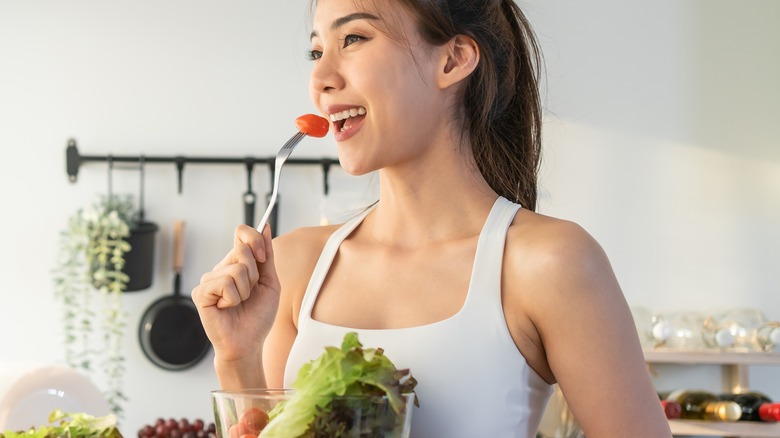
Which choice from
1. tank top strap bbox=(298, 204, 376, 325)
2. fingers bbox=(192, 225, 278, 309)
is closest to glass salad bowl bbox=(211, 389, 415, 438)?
fingers bbox=(192, 225, 278, 309)

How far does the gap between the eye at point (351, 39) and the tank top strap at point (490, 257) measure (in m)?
0.25

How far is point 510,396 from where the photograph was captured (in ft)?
3.28

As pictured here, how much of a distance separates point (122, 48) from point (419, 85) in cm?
240

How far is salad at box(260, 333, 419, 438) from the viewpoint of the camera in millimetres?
742

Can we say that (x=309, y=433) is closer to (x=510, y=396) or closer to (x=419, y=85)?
(x=510, y=396)

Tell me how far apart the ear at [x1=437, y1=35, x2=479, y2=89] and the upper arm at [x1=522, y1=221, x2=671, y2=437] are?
0.23 m

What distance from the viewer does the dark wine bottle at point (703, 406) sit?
9.30ft

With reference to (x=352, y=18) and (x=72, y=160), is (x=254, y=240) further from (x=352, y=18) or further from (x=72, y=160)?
(x=72, y=160)

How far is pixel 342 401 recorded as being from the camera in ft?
2.45

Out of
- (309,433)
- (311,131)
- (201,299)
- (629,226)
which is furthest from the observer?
(629,226)

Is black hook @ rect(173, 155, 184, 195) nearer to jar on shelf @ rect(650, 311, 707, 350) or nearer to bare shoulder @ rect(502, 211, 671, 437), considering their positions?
jar on shelf @ rect(650, 311, 707, 350)

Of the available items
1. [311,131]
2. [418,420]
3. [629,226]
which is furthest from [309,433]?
[629,226]

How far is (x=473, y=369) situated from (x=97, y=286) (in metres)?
2.31

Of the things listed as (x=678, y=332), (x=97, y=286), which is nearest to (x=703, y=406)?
(x=678, y=332)
